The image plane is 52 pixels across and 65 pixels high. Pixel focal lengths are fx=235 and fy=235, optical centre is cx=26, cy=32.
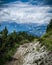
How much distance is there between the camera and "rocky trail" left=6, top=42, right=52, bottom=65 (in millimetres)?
14195

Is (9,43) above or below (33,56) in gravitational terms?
below

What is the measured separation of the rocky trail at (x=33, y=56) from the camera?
14.2 metres

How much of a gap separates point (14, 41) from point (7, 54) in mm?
2252

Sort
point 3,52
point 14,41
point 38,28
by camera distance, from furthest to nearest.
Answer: point 38,28 → point 14,41 → point 3,52

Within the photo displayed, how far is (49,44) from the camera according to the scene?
14914mm

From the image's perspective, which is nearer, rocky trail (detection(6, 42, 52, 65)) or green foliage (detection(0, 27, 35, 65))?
rocky trail (detection(6, 42, 52, 65))

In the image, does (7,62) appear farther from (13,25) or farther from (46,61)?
(13,25)

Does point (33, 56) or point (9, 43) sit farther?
point (9, 43)

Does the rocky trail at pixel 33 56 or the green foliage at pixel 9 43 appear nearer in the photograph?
the rocky trail at pixel 33 56

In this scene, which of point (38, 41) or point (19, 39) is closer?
point (38, 41)

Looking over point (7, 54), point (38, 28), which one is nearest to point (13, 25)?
point (38, 28)

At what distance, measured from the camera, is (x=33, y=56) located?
14.7 metres

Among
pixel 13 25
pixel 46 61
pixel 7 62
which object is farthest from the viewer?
pixel 13 25

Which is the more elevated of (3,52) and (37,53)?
(37,53)
